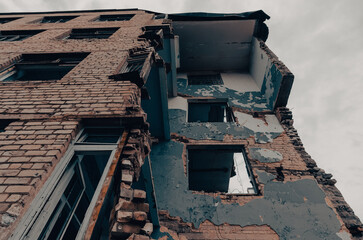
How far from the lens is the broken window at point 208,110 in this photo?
6324mm

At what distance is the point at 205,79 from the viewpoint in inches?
306

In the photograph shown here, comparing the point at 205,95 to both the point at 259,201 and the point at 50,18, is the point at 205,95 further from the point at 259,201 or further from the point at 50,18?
the point at 50,18

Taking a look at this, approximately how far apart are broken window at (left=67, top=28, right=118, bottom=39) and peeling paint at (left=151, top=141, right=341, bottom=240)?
4.99 metres

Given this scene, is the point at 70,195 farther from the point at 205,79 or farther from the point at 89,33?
the point at 205,79

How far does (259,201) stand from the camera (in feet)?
11.0

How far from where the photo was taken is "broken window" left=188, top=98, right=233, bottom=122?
6.32 metres

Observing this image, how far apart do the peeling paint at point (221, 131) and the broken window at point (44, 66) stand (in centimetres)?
283

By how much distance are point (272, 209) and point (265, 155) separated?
4.07 feet

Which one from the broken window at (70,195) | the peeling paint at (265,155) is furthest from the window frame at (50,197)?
the peeling paint at (265,155)

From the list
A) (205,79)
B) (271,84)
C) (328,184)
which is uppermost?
(205,79)

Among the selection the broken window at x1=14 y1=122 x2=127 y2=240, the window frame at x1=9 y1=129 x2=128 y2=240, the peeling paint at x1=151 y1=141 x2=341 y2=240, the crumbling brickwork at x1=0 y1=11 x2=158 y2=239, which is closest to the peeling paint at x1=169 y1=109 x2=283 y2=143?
the peeling paint at x1=151 y1=141 x2=341 y2=240

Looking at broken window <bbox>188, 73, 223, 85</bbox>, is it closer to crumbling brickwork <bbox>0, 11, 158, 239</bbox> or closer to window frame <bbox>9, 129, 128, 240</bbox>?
crumbling brickwork <bbox>0, 11, 158, 239</bbox>

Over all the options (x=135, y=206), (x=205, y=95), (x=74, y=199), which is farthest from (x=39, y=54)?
(x=205, y=95)

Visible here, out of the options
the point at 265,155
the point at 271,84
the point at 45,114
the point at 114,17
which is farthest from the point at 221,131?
the point at 114,17
